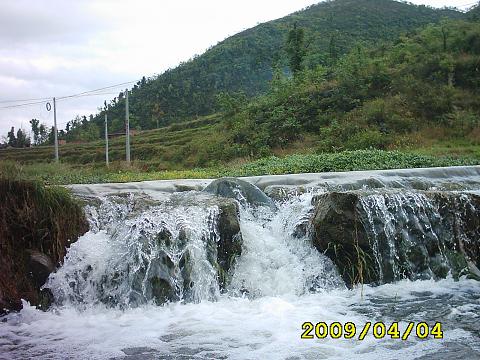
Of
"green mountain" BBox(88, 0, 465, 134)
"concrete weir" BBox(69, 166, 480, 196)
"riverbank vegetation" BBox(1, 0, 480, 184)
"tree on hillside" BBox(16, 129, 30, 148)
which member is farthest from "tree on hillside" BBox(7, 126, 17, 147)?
"concrete weir" BBox(69, 166, 480, 196)

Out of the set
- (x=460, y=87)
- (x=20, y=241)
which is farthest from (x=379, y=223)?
(x=460, y=87)

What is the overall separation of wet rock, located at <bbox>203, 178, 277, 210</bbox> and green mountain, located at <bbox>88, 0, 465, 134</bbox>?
46421 millimetres

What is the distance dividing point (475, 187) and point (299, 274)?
5547mm

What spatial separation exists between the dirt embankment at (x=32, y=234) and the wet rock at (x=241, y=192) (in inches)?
96.7

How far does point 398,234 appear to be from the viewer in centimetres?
684

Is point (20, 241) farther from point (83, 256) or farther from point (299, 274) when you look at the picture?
point (299, 274)

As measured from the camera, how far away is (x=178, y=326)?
492cm

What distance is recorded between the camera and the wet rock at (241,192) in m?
7.92

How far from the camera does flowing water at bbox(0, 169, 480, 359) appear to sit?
429 centimetres

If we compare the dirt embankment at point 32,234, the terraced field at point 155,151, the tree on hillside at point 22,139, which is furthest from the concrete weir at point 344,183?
the tree on hillside at point 22,139
